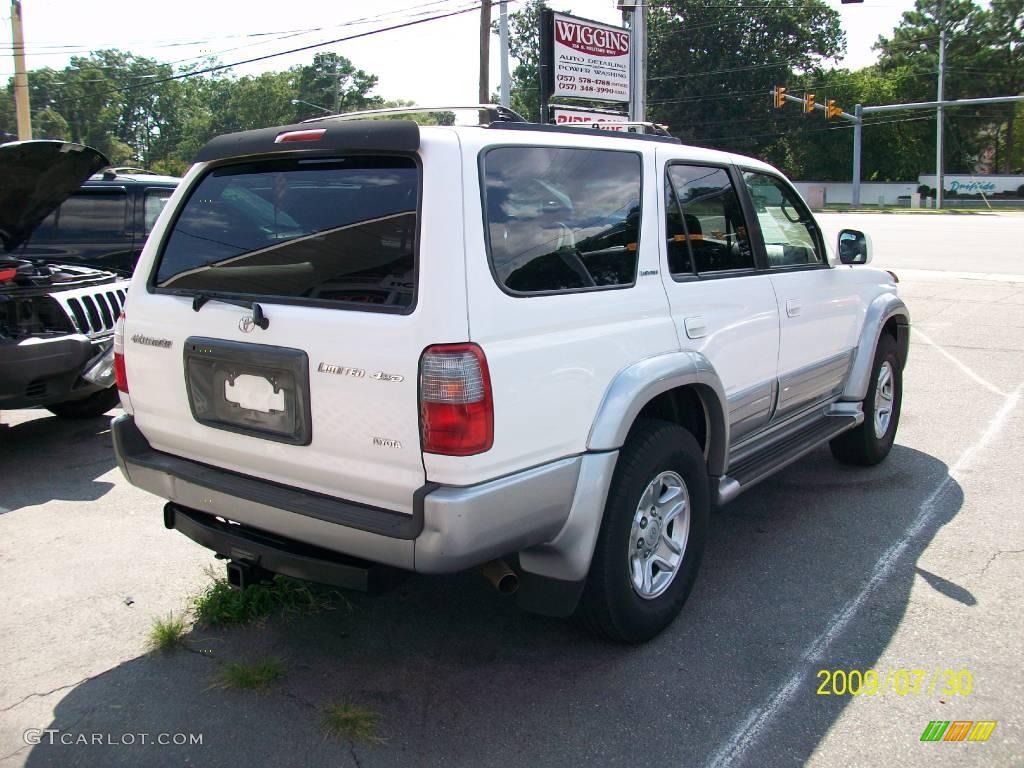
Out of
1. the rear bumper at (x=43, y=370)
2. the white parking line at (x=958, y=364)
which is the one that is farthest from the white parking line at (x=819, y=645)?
the rear bumper at (x=43, y=370)

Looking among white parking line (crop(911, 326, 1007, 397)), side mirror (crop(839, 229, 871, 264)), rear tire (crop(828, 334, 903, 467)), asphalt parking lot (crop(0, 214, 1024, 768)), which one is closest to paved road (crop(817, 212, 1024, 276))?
white parking line (crop(911, 326, 1007, 397))

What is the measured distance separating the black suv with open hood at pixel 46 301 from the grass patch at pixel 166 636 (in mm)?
2927

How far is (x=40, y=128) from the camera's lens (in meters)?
70.4

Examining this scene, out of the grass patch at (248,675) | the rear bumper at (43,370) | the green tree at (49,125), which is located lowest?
the grass patch at (248,675)

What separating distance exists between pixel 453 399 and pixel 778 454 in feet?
7.72

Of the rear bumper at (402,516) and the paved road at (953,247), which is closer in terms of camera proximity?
the rear bumper at (402,516)

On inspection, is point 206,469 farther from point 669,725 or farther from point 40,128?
point 40,128

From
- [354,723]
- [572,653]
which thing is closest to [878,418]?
[572,653]

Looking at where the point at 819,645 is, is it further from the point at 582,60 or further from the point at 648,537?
the point at 582,60

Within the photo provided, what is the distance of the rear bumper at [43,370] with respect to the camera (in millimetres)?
5664

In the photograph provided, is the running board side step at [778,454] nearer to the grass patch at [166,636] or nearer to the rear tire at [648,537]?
the rear tire at [648,537]

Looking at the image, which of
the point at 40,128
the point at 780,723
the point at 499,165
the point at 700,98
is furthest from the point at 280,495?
the point at 40,128

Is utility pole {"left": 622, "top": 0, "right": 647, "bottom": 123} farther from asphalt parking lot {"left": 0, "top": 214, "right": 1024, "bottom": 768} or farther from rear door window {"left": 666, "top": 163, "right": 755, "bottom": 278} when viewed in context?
rear door window {"left": 666, "top": 163, "right": 755, "bottom": 278}

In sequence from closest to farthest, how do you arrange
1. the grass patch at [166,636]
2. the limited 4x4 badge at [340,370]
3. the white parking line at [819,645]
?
the limited 4x4 badge at [340,370]
the white parking line at [819,645]
the grass patch at [166,636]
